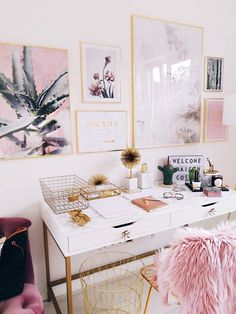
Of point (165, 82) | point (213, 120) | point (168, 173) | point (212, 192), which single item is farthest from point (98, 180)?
point (213, 120)

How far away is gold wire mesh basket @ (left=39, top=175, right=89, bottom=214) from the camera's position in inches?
64.0

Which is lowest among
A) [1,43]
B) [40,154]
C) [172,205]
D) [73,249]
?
[73,249]

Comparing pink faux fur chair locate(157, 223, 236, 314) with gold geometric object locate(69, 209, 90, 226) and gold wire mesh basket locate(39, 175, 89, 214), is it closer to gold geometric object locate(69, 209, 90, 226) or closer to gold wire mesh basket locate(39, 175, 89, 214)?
gold geometric object locate(69, 209, 90, 226)

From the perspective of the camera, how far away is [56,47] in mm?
1731

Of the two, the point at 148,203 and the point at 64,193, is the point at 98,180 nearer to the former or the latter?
the point at 64,193

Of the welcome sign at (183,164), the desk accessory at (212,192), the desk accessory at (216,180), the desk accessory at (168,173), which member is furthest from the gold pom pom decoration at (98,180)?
the desk accessory at (216,180)

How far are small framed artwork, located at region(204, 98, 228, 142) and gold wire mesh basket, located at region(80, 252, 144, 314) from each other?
1336mm

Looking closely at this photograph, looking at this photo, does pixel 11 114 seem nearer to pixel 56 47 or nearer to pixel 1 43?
pixel 1 43

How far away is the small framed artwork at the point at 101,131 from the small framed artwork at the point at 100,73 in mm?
110

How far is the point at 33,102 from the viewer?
1.70m

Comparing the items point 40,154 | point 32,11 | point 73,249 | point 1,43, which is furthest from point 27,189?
point 32,11

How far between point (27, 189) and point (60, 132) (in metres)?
0.45

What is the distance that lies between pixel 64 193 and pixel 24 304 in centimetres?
73

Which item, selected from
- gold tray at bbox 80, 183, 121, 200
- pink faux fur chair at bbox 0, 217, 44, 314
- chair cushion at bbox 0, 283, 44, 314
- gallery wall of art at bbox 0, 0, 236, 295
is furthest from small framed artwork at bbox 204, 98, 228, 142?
chair cushion at bbox 0, 283, 44, 314
